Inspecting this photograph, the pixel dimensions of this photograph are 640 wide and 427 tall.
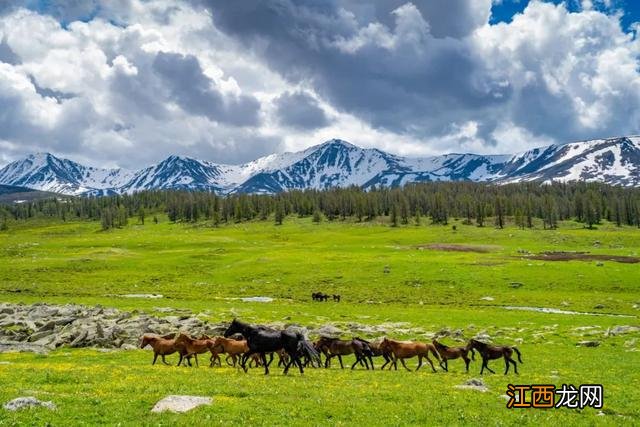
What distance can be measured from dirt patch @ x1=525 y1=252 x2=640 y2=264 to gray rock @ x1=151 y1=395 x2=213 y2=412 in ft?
293

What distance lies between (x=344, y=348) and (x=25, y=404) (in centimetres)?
1717

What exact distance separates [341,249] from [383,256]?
2212 centimetres

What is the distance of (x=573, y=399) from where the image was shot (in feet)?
62.6

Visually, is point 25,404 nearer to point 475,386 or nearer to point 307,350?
point 307,350

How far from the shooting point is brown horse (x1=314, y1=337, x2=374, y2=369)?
1120 inches

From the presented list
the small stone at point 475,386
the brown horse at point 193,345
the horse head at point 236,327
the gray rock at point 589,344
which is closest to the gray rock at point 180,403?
the horse head at point 236,327

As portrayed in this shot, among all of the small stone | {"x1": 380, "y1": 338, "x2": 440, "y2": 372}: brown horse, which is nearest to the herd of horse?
{"x1": 380, "y1": 338, "x2": 440, "y2": 372}: brown horse

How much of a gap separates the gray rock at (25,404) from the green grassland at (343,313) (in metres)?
0.40

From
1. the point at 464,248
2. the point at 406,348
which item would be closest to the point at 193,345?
the point at 406,348

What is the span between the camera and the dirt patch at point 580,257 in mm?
89113

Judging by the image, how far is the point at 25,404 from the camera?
50.7 feet

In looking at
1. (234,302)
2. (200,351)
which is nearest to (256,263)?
(234,302)

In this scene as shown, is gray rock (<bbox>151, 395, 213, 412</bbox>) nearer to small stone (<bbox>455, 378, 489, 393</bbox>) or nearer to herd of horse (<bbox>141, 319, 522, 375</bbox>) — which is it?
herd of horse (<bbox>141, 319, 522, 375</bbox>)

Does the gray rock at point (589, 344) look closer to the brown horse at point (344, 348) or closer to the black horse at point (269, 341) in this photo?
the brown horse at point (344, 348)
